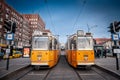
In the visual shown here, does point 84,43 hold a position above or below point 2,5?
below

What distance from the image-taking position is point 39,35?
13.5 meters

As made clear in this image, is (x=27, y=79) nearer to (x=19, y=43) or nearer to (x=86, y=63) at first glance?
(x=86, y=63)

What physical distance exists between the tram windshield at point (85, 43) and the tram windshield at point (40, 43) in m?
2.86

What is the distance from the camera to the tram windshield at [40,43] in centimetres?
1295

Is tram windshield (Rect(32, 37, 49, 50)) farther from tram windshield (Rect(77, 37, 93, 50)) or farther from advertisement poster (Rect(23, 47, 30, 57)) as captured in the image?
advertisement poster (Rect(23, 47, 30, 57))

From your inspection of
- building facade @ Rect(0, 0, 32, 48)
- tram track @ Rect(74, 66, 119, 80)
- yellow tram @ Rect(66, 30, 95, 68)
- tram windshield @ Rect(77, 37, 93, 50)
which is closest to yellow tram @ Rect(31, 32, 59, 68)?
yellow tram @ Rect(66, 30, 95, 68)

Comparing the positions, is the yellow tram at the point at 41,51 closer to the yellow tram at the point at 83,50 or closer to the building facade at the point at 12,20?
the yellow tram at the point at 83,50

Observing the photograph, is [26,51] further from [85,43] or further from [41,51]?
[85,43]

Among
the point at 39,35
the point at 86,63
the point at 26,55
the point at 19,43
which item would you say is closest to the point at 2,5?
the point at 19,43

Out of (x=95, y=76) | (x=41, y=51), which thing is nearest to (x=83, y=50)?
(x=95, y=76)

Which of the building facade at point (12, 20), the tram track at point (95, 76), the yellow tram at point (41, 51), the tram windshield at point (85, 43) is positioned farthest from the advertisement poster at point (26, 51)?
the tram track at point (95, 76)

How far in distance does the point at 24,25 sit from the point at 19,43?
13.3m

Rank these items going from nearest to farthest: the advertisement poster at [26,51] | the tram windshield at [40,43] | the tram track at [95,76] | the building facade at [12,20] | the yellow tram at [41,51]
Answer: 1. the tram track at [95,76]
2. the yellow tram at [41,51]
3. the tram windshield at [40,43]
4. the advertisement poster at [26,51]
5. the building facade at [12,20]

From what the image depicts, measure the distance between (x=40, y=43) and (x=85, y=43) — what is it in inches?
156
